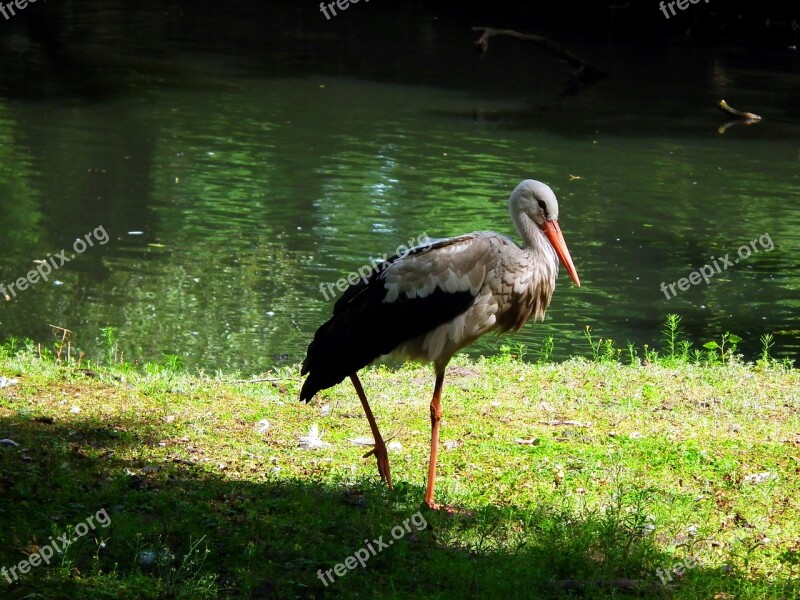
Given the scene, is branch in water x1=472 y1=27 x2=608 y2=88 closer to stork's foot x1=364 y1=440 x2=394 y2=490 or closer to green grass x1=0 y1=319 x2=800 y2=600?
green grass x1=0 y1=319 x2=800 y2=600

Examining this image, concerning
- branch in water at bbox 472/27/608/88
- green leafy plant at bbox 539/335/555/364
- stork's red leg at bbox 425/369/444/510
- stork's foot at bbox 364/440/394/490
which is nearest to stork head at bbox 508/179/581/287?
stork's red leg at bbox 425/369/444/510

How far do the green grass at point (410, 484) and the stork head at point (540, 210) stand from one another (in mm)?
1168

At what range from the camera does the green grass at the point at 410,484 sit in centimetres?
487

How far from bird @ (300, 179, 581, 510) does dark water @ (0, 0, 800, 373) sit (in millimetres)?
3367

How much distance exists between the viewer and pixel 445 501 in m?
5.77

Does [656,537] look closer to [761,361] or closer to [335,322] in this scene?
[335,322]

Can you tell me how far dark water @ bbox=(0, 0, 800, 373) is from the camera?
1093 cm

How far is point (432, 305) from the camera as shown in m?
5.92

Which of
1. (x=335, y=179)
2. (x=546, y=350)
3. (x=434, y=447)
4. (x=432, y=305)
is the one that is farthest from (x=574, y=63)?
(x=434, y=447)

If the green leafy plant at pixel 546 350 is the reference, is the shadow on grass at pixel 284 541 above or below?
above

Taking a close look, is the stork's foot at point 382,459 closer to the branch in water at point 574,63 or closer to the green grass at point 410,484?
the green grass at point 410,484

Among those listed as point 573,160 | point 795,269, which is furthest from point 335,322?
point 573,160

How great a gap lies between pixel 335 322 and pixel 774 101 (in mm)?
19591

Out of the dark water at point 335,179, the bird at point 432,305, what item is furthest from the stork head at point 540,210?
the dark water at point 335,179
